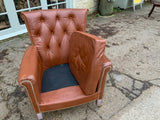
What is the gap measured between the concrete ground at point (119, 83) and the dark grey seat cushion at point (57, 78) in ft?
1.06

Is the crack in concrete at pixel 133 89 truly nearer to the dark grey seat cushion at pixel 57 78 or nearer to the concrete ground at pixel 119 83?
the concrete ground at pixel 119 83

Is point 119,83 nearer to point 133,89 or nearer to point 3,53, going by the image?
point 133,89

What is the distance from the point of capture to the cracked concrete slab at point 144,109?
1349mm

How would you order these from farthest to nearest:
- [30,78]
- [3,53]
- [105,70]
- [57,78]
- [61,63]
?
[3,53] → [61,63] → [57,78] → [105,70] → [30,78]

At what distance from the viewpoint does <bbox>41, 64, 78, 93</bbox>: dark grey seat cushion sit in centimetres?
129

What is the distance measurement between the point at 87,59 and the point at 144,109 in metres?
0.89

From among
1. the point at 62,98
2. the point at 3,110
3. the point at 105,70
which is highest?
the point at 105,70

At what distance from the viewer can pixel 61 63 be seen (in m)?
1.62

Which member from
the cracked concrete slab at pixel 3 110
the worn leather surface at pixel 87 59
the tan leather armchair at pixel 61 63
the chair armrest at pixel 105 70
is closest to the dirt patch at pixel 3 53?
the cracked concrete slab at pixel 3 110

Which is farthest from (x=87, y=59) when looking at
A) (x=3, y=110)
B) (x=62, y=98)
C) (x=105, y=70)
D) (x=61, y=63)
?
(x=3, y=110)

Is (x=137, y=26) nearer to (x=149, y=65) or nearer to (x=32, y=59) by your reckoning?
(x=149, y=65)

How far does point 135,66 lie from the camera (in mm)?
2123

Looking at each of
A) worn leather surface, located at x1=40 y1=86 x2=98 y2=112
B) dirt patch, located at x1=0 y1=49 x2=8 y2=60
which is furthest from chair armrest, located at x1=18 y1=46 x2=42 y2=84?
dirt patch, located at x1=0 y1=49 x2=8 y2=60

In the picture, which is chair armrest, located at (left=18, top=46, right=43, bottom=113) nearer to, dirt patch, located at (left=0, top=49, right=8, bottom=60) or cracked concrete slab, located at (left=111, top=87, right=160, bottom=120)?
cracked concrete slab, located at (left=111, top=87, right=160, bottom=120)
